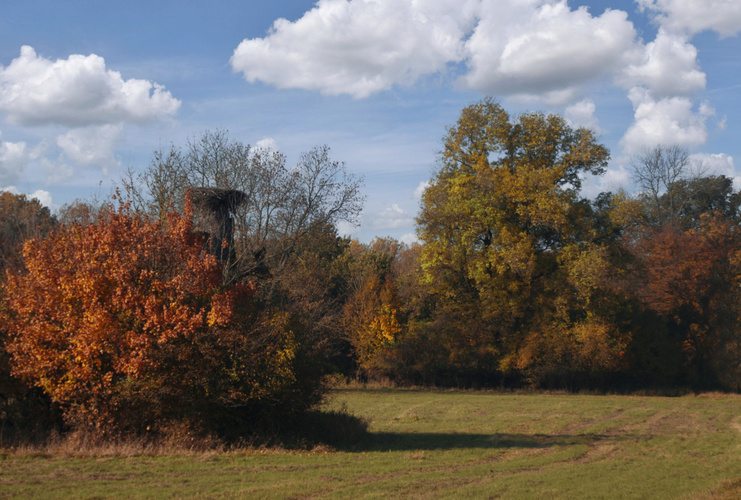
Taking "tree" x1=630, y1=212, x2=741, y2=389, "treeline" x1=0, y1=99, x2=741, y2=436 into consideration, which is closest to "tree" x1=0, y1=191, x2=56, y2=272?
"treeline" x1=0, y1=99, x2=741, y2=436

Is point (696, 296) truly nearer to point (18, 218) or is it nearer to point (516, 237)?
point (516, 237)

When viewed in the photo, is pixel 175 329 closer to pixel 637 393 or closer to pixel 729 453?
pixel 729 453

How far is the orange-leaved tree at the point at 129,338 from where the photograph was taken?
47.8ft

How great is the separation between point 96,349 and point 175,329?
6.64 ft

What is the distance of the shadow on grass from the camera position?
17406 mm

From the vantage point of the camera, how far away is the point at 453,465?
14.7m

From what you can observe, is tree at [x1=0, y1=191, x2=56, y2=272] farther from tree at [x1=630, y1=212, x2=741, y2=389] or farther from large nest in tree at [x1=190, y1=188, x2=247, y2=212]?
tree at [x1=630, y1=212, x2=741, y2=389]

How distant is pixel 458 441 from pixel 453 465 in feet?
12.8

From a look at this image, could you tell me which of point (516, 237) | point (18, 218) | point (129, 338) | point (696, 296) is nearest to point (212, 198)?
point (129, 338)

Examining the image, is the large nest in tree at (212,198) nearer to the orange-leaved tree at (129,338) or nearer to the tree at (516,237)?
the orange-leaved tree at (129,338)

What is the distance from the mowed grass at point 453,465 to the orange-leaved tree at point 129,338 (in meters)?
1.69

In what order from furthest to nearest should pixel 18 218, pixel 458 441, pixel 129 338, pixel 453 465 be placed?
pixel 18 218, pixel 458 441, pixel 453 465, pixel 129 338

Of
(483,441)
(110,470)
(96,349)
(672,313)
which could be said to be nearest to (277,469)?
(110,470)

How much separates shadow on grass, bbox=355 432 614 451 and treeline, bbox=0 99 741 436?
262 cm
